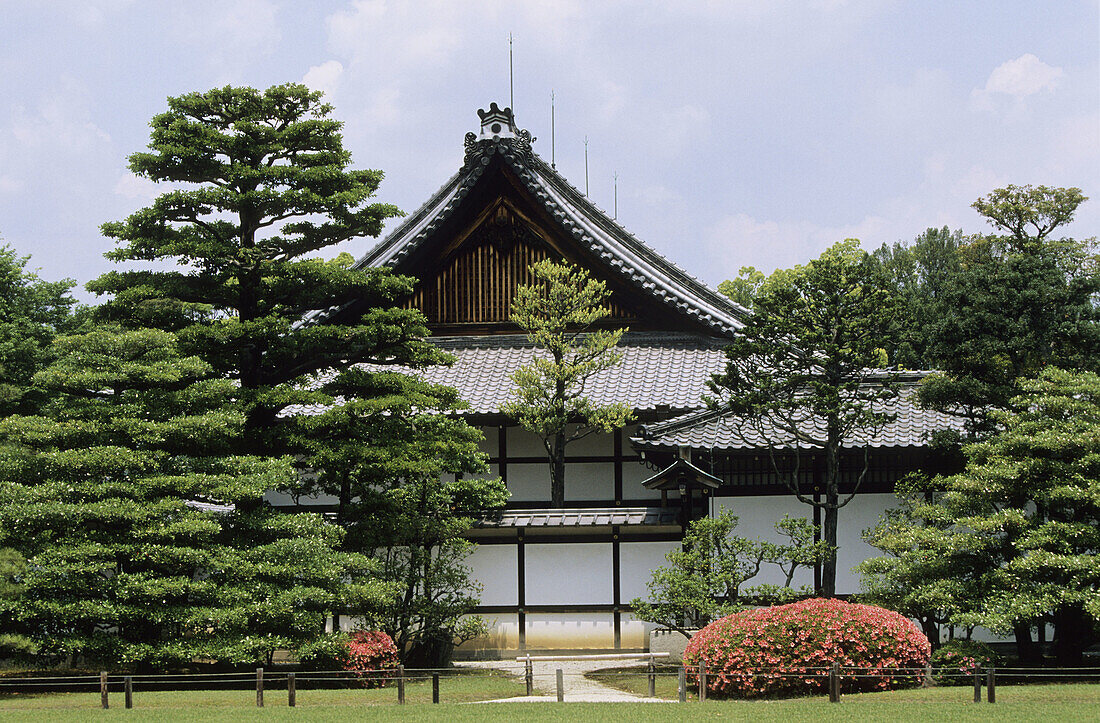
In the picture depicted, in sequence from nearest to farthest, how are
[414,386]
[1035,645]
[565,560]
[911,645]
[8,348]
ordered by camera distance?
[911,645]
[1035,645]
[414,386]
[565,560]
[8,348]

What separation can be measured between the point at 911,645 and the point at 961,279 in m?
7.20

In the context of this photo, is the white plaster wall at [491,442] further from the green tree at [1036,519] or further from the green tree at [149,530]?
the green tree at [1036,519]

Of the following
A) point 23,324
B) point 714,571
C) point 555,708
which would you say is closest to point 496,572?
point 714,571

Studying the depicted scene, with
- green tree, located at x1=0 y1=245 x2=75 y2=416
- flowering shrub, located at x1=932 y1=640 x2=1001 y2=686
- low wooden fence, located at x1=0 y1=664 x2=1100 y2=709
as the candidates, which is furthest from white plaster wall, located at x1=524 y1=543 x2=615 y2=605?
green tree, located at x1=0 y1=245 x2=75 y2=416

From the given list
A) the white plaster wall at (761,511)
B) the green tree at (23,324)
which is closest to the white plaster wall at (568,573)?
the white plaster wall at (761,511)

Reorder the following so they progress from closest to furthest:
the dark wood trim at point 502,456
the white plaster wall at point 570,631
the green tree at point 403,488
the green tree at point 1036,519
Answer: the green tree at point 1036,519 → the green tree at point 403,488 → the white plaster wall at point 570,631 → the dark wood trim at point 502,456

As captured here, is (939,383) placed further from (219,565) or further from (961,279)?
(219,565)

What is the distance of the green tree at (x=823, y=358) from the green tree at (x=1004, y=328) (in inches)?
45.2

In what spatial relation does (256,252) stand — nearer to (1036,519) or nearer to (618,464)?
(618,464)

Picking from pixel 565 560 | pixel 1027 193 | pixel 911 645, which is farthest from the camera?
pixel 1027 193

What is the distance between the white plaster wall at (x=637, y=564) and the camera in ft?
77.5

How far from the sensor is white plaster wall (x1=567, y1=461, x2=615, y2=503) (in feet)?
83.4

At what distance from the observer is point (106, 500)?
1797 cm

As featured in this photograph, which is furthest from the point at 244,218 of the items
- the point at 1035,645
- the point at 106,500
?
the point at 1035,645
